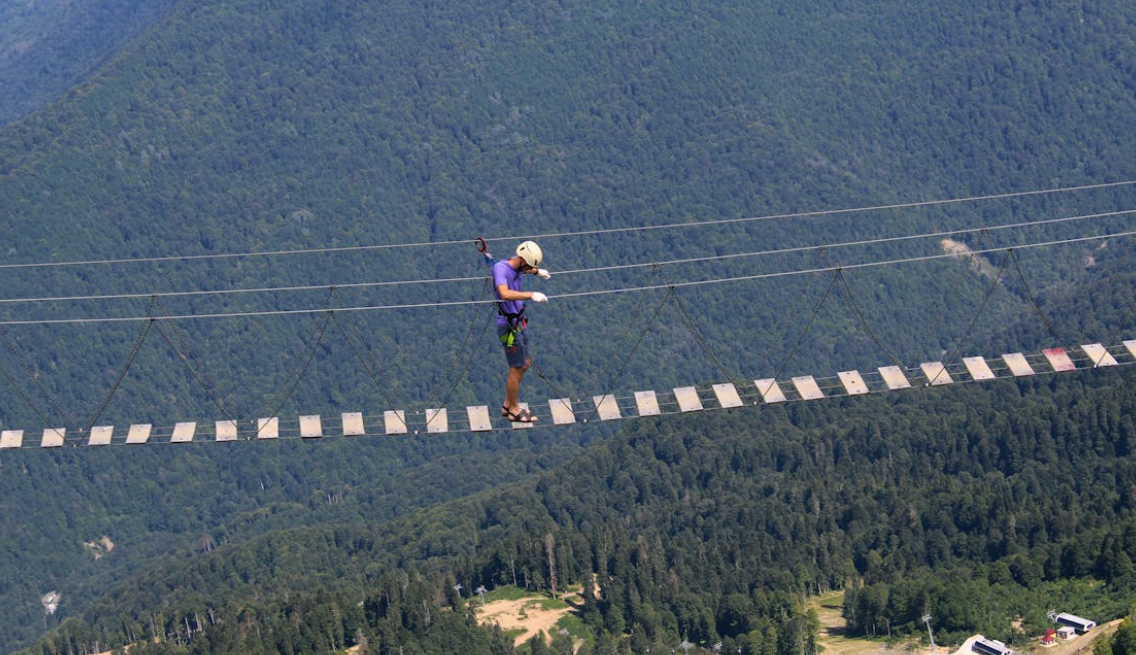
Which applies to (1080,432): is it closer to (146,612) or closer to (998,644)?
(998,644)

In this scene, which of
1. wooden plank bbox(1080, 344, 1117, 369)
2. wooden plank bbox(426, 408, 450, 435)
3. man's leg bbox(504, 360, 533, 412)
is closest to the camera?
man's leg bbox(504, 360, 533, 412)

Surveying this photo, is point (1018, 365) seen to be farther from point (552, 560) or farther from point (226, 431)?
point (552, 560)

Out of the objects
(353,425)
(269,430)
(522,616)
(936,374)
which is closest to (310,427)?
(269,430)

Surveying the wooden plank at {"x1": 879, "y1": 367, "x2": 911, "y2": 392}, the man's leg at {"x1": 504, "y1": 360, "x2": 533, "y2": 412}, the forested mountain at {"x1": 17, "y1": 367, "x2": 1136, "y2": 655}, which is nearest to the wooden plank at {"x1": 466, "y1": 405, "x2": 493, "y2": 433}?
the man's leg at {"x1": 504, "y1": 360, "x2": 533, "y2": 412}

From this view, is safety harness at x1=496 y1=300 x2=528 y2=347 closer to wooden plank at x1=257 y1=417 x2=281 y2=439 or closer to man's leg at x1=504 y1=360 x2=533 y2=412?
man's leg at x1=504 y1=360 x2=533 y2=412

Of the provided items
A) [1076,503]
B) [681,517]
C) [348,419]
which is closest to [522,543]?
[681,517]

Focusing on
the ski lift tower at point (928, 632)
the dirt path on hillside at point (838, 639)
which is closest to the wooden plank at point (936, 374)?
the dirt path on hillside at point (838, 639)
